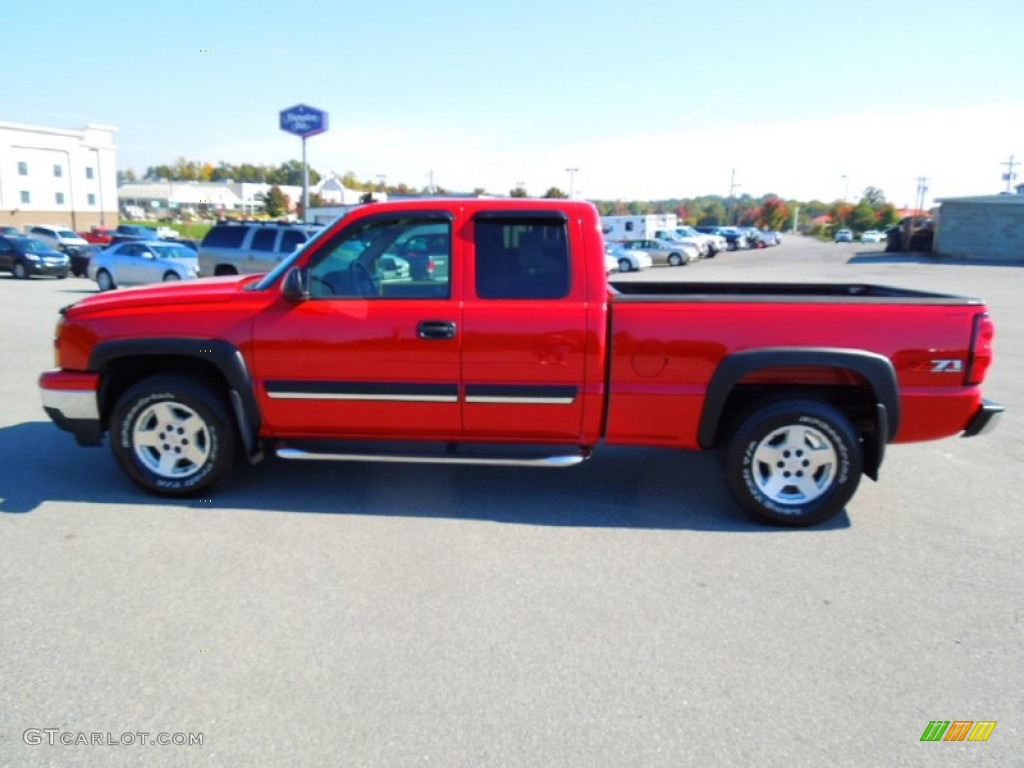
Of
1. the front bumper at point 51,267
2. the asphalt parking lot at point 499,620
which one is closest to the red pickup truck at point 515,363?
the asphalt parking lot at point 499,620

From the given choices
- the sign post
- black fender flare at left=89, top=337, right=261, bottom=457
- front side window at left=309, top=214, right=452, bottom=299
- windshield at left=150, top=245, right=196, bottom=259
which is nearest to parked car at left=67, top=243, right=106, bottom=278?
windshield at left=150, top=245, right=196, bottom=259

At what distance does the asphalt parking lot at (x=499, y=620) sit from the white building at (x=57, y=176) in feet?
231

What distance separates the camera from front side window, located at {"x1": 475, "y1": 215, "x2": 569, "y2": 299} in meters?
4.56

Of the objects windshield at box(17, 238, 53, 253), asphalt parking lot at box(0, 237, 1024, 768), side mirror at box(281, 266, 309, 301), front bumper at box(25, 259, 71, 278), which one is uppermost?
side mirror at box(281, 266, 309, 301)

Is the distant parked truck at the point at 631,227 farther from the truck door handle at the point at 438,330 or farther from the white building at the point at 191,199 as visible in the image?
the white building at the point at 191,199

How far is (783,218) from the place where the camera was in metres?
123

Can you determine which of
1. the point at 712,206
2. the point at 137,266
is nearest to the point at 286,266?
the point at 137,266

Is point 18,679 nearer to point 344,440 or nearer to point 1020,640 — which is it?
point 344,440

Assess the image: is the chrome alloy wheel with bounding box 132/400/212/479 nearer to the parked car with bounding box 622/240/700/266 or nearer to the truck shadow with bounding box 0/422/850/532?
the truck shadow with bounding box 0/422/850/532

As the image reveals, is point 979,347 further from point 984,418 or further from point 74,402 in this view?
point 74,402

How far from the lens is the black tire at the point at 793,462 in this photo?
177 inches

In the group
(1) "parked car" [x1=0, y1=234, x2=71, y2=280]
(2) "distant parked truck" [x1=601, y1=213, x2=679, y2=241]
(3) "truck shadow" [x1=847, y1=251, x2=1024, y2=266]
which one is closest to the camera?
(1) "parked car" [x1=0, y1=234, x2=71, y2=280]

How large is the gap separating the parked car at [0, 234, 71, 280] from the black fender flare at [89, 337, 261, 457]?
83.3 feet

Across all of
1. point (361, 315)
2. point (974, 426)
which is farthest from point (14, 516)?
point (974, 426)
